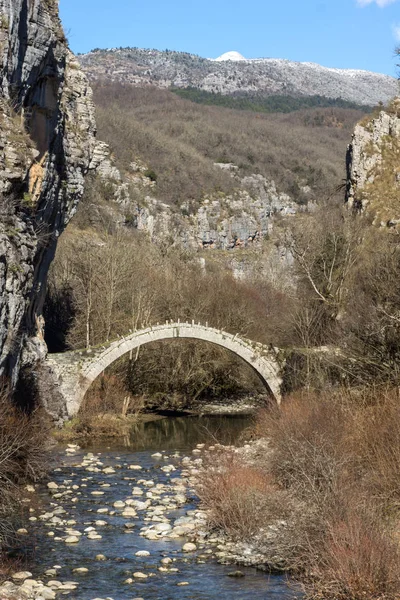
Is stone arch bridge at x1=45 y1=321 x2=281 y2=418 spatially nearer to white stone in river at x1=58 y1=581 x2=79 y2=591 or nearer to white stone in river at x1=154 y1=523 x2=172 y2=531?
white stone in river at x1=154 y1=523 x2=172 y2=531

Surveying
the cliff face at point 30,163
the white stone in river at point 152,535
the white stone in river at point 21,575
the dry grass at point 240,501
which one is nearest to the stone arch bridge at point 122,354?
the cliff face at point 30,163

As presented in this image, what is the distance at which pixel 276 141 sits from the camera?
144 m

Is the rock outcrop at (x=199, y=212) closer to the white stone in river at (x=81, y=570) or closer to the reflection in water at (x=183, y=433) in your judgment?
the reflection in water at (x=183, y=433)

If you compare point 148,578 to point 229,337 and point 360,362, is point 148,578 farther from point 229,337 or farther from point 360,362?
point 229,337

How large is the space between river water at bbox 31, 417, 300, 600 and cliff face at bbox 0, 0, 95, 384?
388cm

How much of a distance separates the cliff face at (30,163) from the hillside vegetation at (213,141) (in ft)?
224

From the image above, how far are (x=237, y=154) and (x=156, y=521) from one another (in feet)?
375

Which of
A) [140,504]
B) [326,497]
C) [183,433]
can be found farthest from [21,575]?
[183,433]

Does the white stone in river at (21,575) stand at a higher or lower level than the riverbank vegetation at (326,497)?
lower

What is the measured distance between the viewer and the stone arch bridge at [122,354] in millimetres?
34125

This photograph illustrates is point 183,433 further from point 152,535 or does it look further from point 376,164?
point 376,164

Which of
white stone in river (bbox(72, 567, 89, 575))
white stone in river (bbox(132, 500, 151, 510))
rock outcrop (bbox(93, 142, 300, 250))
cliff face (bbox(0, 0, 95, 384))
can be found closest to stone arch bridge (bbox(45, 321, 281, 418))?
cliff face (bbox(0, 0, 95, 384))

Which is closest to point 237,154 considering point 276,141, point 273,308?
point 276,141

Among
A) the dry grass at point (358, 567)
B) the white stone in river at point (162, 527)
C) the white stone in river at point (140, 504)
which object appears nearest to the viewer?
the dry grass at point (358, 567)
